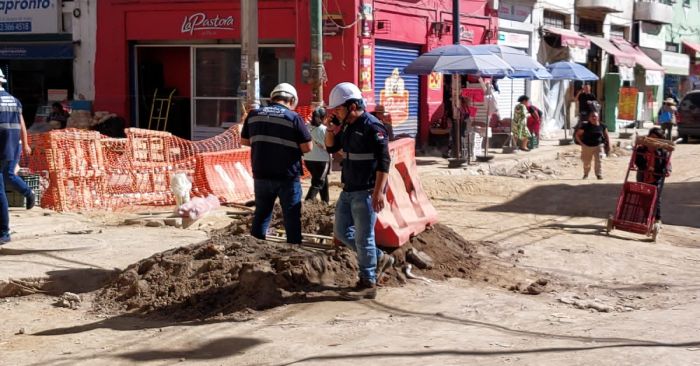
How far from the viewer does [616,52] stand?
3609cm

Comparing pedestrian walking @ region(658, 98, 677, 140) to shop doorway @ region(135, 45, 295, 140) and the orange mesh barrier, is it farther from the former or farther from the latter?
the orange mesh barrier

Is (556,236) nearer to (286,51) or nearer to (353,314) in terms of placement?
(353,314)

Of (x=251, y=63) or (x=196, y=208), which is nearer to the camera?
(x=196, y=208)

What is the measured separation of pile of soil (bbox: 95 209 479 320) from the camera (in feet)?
26.4

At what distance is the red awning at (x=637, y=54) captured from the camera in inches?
1497

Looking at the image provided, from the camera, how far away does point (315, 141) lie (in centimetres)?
1291

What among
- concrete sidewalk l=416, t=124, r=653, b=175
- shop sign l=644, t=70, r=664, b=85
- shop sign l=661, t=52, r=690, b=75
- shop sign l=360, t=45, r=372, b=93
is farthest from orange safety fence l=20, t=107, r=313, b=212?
shop sign l=661, t=52, r=690, b=75

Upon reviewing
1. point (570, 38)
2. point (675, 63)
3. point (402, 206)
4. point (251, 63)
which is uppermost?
point (570, 38)

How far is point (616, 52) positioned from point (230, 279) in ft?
100

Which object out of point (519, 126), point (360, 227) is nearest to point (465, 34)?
point (519, 126)

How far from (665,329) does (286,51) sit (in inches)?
648

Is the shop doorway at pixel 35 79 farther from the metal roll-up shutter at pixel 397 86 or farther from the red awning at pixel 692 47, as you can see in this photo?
the red awning at pixel 692 47

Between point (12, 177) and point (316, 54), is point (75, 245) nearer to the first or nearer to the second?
point (12, 177)

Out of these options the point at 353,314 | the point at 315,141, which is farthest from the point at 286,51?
the point at 353,314
